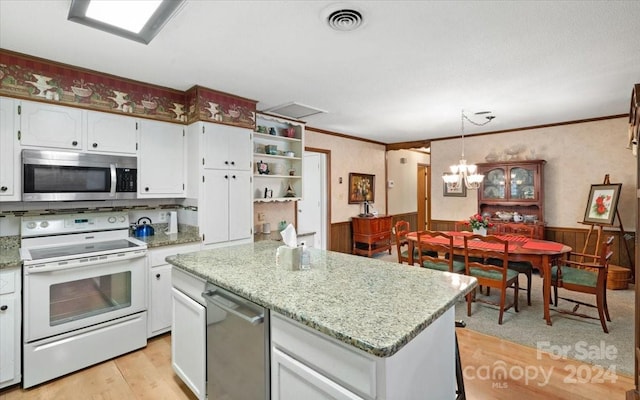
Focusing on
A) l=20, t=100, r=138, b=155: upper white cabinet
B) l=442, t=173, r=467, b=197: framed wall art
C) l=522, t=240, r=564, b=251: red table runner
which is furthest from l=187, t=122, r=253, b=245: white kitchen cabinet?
l=442, t=173, r=467, b=197: framed wall art

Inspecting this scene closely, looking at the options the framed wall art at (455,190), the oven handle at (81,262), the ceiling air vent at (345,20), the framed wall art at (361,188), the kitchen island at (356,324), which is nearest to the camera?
the kitchen island at (356,324)

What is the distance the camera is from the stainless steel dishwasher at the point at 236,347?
54.8 inches

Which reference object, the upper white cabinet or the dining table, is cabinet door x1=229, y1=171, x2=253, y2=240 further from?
the dining table

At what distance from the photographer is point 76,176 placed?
2.71 m

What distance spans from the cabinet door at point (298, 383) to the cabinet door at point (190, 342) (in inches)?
24.9

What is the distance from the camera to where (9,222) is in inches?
103

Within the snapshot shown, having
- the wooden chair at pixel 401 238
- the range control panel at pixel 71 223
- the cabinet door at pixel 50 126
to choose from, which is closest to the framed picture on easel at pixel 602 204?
the wooden chair at pixel 401 238

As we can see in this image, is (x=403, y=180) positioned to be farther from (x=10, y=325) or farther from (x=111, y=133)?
(x=10, y=325)

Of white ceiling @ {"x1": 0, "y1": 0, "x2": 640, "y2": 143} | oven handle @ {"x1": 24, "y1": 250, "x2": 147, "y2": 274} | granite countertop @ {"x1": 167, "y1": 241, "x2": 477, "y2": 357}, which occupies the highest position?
white ceiling @ {"x1": 0, "y1": 0, "x2": 640, "y2": 143}

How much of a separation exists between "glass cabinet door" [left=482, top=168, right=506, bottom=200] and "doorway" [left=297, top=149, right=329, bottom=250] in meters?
2.73

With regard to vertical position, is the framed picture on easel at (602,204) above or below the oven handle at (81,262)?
above

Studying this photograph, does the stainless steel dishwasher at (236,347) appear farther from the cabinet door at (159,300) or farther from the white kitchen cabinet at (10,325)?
the white kitchen cabinet at (10,325)

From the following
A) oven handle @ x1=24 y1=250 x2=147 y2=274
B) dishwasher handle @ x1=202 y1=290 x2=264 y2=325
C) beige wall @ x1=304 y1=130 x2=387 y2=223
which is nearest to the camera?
dishwasher handle @ x1=202 y1=290 x2=264 y2=325

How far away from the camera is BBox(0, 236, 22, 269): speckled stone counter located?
2145 millimetres
